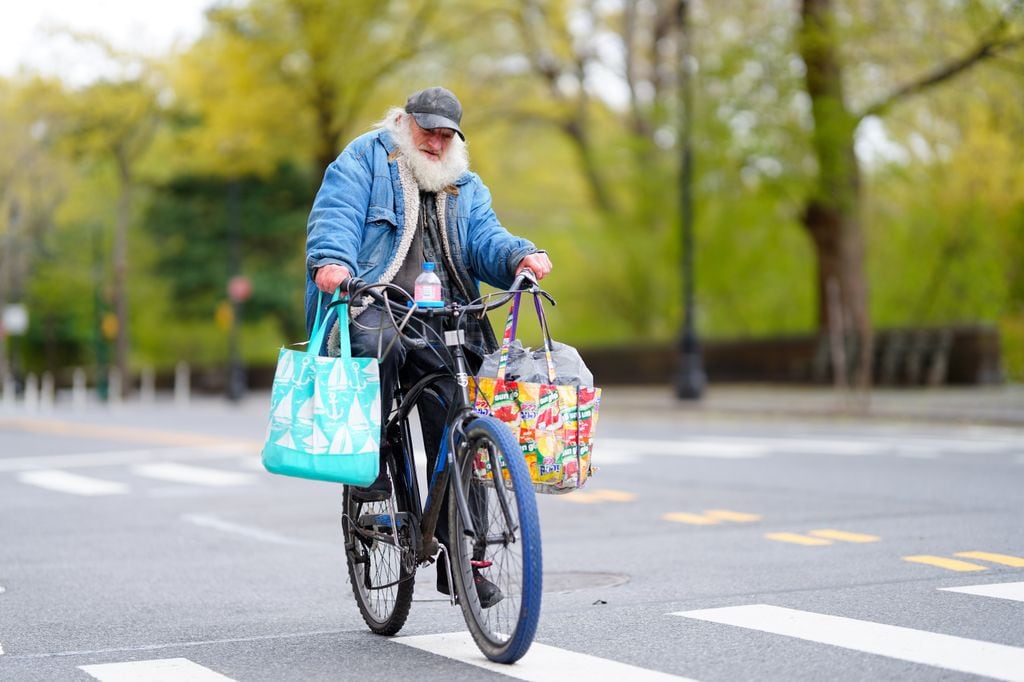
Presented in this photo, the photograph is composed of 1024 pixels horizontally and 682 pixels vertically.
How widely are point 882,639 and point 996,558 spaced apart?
239cm

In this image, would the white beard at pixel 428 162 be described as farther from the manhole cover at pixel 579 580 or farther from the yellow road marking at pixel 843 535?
the yellow road marking at pixel 843 535

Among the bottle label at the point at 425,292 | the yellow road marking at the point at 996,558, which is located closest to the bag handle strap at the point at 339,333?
the bottle label at the point at 425,292

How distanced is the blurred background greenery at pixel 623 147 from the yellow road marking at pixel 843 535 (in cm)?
1253

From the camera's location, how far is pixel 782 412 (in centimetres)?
2350

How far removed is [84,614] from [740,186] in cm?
2547

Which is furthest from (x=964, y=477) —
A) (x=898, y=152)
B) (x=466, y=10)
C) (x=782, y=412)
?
(x=466, y=10)

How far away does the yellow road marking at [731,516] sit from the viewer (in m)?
10.1

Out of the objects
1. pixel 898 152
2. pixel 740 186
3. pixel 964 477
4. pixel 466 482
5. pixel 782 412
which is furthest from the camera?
pixel 898 152

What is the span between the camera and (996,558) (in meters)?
7.85

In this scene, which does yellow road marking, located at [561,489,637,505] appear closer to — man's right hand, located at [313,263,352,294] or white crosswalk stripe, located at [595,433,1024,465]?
white crosswalk stripe, located at [595,433,1024,465]

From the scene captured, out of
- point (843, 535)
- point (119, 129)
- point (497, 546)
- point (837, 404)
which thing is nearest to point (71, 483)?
point (843, 535)

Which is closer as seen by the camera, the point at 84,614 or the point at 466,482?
the point at 466,482

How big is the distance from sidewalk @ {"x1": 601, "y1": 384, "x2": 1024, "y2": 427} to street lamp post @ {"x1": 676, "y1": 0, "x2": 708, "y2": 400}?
0.42 metres

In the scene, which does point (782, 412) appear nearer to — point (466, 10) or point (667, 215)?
point (667, 215)
